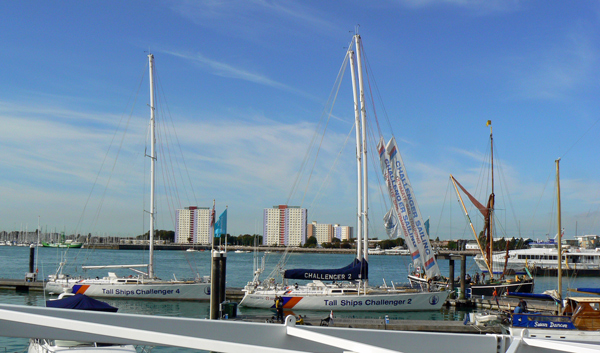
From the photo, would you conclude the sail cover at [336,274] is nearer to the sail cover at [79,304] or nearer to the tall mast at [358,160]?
the tall mast at [358,160]

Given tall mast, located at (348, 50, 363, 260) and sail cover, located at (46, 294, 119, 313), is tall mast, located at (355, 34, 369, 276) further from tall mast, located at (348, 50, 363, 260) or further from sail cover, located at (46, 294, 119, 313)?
sail cover, located at (46, 294, 119, 313)

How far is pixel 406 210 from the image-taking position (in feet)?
107

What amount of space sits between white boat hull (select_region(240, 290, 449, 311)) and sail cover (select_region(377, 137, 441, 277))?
295cm

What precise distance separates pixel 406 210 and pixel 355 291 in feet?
21.2

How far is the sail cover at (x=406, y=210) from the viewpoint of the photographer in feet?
108

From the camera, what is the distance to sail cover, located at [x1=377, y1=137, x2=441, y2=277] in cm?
3278

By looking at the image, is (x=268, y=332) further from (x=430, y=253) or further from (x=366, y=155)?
(x=430, y=253)

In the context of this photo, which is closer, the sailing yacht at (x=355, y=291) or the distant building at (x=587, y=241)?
the sailing yacht at (x=355, y=291)

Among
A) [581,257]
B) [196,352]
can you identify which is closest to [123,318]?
[196,352]

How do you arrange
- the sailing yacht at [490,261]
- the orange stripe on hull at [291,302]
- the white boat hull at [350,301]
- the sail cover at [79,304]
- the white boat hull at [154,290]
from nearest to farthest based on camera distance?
the sail cover at [79,304] → the white boat hull at [350,301] → the orange stripe on hull at [291,302] → the white boat hull at [154,290] → the sailing yacht at [490,261]

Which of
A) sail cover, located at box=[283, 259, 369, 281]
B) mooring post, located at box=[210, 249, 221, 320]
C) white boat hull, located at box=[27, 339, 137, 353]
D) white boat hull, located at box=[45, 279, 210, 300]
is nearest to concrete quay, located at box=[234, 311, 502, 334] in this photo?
mooring post, located at box=[210, 249, 221, 320]

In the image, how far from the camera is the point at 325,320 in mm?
23141

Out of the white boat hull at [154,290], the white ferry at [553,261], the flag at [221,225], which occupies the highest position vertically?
the flag at [221,225]

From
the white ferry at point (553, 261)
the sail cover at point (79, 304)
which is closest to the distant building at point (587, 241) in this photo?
the white ferry at point (553, 261)
